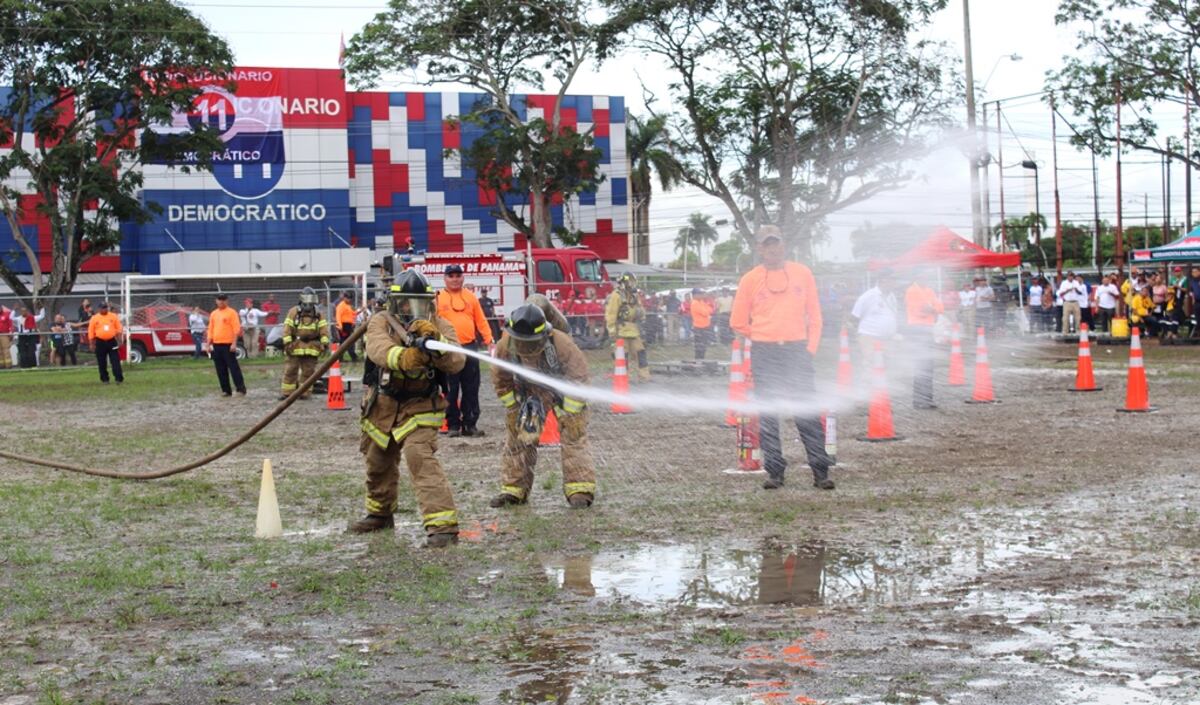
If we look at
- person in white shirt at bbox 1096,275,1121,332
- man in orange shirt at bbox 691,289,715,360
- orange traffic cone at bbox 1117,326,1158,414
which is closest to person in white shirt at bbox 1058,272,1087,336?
person in white shirt at bbox 1096,275,1121,332

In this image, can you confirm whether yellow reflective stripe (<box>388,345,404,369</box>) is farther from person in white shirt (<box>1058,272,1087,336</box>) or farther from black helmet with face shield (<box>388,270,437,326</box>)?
person in white shirt (<box>1058,272,1087,336</box>)

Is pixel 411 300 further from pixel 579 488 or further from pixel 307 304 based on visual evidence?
pixel 307 304

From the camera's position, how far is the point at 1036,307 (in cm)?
3788

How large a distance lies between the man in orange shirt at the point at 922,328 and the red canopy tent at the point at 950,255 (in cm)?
202

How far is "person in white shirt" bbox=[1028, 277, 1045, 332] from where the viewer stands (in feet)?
124

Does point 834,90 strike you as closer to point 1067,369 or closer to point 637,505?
point 1067,369

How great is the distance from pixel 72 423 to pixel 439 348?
11.7m

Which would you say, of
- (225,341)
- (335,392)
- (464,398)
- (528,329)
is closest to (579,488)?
(528,329)

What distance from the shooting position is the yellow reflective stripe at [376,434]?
8664 mm

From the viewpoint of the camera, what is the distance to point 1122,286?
34000 millimetres

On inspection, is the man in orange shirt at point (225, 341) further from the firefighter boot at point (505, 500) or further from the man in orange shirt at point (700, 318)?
the firefighter boot at point (505, 500)

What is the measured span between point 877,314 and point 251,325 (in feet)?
80.0

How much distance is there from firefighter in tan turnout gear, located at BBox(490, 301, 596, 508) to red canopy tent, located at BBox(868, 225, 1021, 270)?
989 cm

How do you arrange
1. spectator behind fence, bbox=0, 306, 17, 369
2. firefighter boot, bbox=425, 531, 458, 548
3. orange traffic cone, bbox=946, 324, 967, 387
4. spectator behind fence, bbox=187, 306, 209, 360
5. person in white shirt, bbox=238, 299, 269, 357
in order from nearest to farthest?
firefighter boot, bbox=425, 531, 458, 548 → orange traffic cone, bbox=946, 324, 967, 387 → spectator behind fence, bbox=0, 306, 17, 369 → spectator behind fence, bbox=187, 306, 209, 360 → person in white shirt, bbox=238, 299, 269, 357
